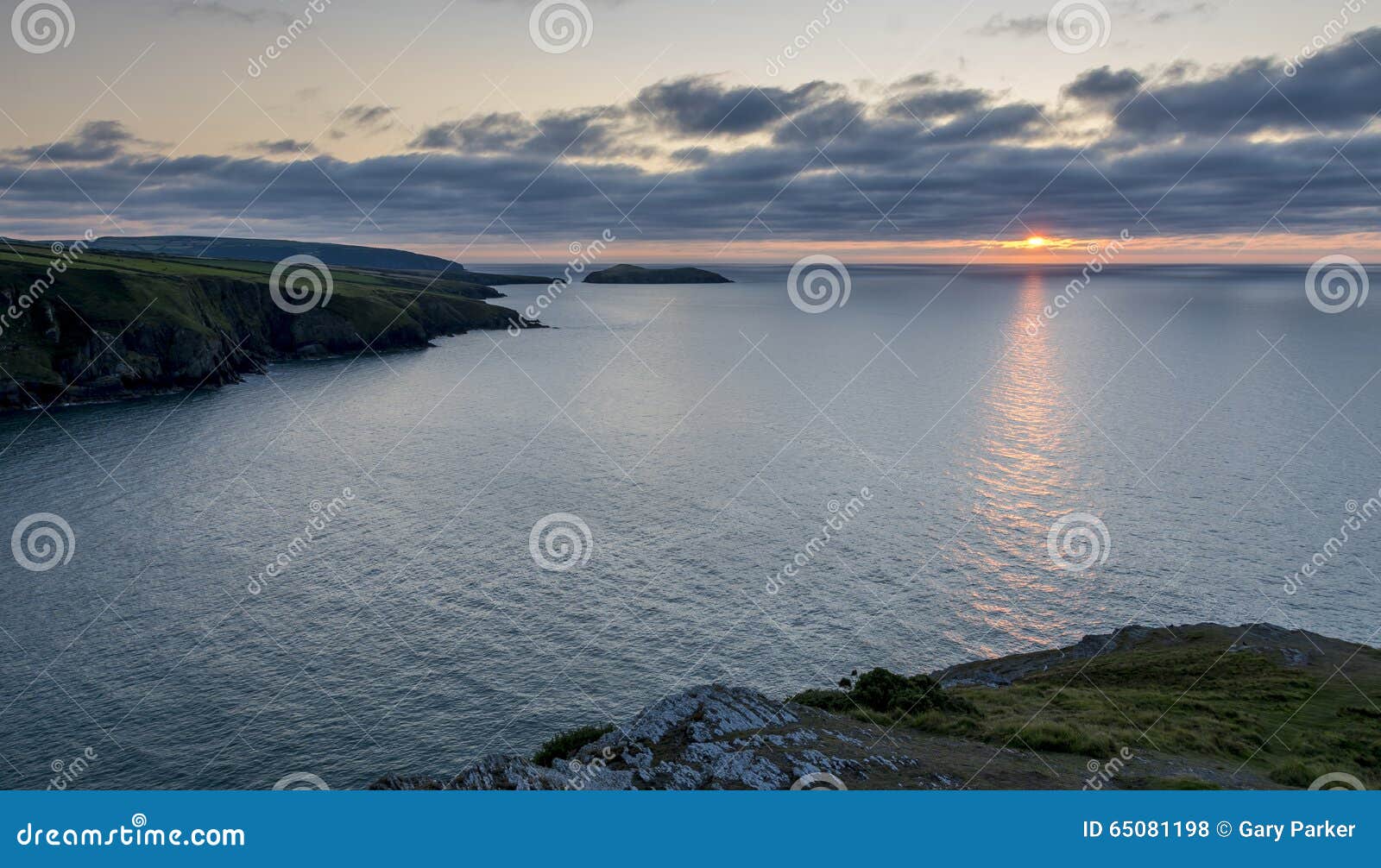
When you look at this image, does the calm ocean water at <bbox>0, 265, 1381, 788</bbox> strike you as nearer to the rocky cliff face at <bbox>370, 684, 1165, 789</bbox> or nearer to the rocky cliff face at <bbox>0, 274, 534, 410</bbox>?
the rocky cliff face at <bbox>0, 274, 534, 410</bbox>

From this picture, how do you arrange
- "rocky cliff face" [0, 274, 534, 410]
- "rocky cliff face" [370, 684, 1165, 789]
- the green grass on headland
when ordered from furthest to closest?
"rocky cliff face" [0, 274, 534, 410] < the green grass on headland < "rocky cliff face" [370, 684, 1165, 789]

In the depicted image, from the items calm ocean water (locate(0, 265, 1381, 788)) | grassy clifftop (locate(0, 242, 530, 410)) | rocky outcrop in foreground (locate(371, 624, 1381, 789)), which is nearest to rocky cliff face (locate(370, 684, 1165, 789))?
rocky outcrop in foreground (locate(371, 624, 1381, 789))

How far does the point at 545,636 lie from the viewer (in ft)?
196

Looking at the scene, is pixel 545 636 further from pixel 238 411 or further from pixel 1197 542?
pixel 238 411

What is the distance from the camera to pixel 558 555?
74750 millimetres

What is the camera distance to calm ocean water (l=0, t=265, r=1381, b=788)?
5069cm

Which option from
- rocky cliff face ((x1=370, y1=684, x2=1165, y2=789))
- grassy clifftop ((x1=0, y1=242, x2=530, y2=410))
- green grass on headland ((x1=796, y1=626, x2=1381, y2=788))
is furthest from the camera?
grassy clifftop ((x1=0, y1=242, x2=530, y2=410))

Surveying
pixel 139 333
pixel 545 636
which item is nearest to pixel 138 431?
pixel 139 333

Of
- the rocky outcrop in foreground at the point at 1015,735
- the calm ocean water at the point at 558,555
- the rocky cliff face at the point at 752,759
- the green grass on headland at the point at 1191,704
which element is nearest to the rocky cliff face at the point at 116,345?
the calm ocean water at the point at 558,555

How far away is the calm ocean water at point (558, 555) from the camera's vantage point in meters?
50.7

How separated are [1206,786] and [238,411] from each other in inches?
5658

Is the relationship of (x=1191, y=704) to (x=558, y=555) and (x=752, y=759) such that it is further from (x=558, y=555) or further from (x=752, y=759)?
(x=558, y=555)

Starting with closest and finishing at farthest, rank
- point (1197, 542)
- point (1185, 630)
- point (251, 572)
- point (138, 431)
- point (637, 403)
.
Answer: point (1185, 630), point (251, 572), point (1197, 542), point (138, 431), point (637, 403)

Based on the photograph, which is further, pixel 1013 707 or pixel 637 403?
pixel 637 403
